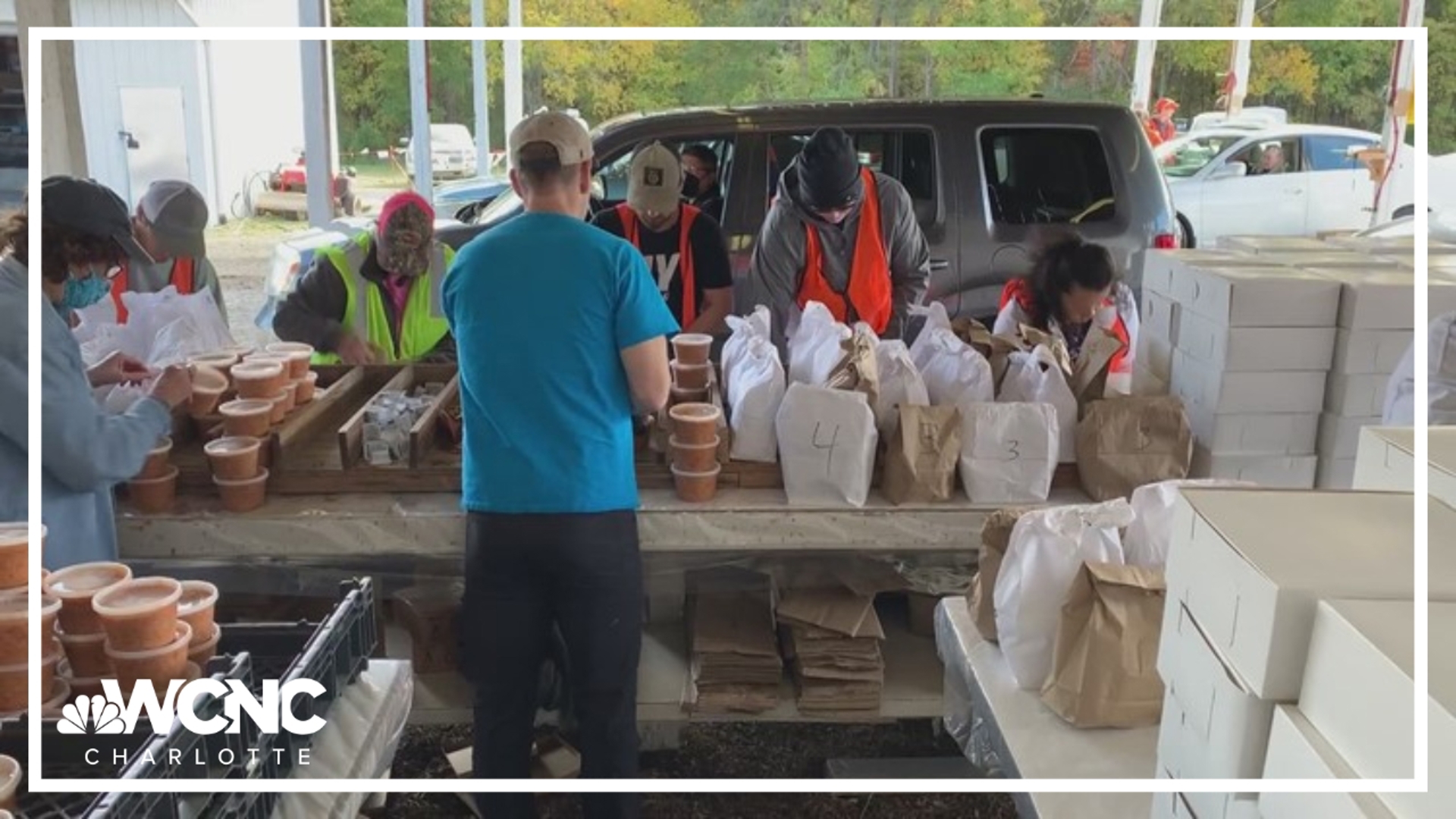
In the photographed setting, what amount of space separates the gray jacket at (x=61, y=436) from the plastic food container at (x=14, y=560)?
0.38 meters

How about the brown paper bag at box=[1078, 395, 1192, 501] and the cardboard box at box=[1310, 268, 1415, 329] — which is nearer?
the cardboard box at box=[1310, 268, 1415, 329]

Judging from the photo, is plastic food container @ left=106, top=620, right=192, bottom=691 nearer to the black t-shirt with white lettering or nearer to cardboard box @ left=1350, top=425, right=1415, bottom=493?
cardboard box @ left=1350, top=425, right=1415, bottom=493

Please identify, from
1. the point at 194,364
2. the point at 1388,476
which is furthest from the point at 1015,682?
the point at 194,364

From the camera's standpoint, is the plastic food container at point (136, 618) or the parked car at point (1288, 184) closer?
the plastic food container at point (136, 618)

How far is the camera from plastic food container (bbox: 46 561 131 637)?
1.58m

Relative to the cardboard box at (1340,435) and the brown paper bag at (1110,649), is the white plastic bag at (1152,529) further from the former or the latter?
the cardboard box at (1340,435)

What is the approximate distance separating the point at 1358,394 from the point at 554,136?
1821 mm

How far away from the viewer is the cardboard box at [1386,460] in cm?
143

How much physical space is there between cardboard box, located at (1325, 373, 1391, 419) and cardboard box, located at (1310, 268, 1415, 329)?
0.12m

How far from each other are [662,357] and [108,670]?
1.07 metres

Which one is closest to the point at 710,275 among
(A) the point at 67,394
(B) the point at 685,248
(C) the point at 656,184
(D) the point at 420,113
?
(B) the point at 685,248

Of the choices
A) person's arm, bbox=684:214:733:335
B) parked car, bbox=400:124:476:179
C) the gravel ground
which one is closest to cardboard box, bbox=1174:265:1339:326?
the gravel ground

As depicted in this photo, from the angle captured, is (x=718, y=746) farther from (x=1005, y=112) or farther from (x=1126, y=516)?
(x=1005, y=112)

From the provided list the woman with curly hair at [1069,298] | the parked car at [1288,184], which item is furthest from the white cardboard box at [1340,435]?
the parked car at [1288,184]
